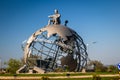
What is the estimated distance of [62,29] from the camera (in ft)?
167

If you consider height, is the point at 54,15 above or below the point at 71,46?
above

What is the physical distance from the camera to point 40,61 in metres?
50.8

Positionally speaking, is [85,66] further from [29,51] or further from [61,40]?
[29,51]

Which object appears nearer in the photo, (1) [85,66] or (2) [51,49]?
(2) [51,49]

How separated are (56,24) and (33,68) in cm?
886

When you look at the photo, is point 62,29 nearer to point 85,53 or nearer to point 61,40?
point 61,40

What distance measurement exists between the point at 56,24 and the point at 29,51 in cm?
676

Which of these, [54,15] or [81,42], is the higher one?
[54,15]

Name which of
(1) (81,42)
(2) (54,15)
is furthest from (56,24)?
(1) (81,42)

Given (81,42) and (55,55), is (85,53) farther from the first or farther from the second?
(55,55)

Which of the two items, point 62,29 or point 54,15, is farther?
point 54,15

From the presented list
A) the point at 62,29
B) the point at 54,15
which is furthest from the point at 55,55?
the point at 54,15

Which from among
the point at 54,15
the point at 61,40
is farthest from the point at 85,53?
the point at 54,15

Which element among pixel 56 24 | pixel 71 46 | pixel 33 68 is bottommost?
pixel 33 68
